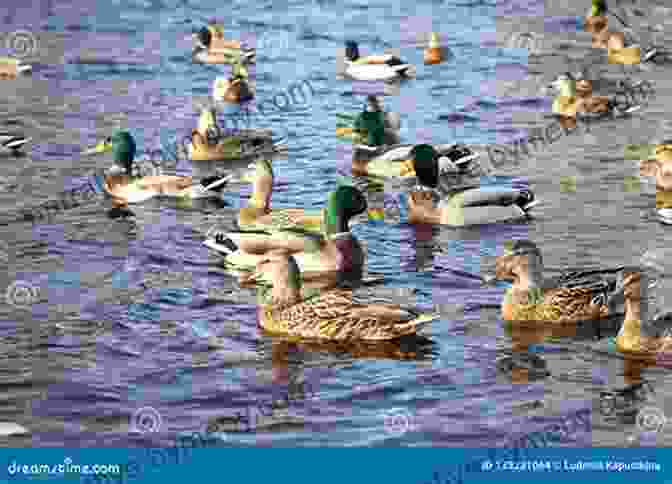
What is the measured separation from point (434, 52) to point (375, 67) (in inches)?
68.6

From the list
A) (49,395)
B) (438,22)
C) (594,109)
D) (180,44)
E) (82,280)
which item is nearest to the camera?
(49,395)

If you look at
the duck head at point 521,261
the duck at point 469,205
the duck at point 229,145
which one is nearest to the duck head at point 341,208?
the duck at point 469,205

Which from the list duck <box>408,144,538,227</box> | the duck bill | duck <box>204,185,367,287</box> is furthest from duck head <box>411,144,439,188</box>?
the duck bill

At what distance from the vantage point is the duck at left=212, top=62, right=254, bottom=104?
2206 centimetres

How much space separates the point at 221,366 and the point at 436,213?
5.19m

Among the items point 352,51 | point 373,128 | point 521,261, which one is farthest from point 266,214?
point 352,51

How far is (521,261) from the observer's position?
39.8ft

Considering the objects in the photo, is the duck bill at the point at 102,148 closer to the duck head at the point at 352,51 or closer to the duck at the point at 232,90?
the duck at the point at 232,90

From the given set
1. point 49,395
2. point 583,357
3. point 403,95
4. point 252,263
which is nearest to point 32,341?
point 49,395

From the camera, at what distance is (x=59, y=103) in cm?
2195

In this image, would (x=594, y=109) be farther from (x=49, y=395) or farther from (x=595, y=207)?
(x=49, y=395)

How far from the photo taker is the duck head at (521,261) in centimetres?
1208

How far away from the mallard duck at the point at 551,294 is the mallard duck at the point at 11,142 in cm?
838

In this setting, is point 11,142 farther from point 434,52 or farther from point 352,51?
point 434,52
